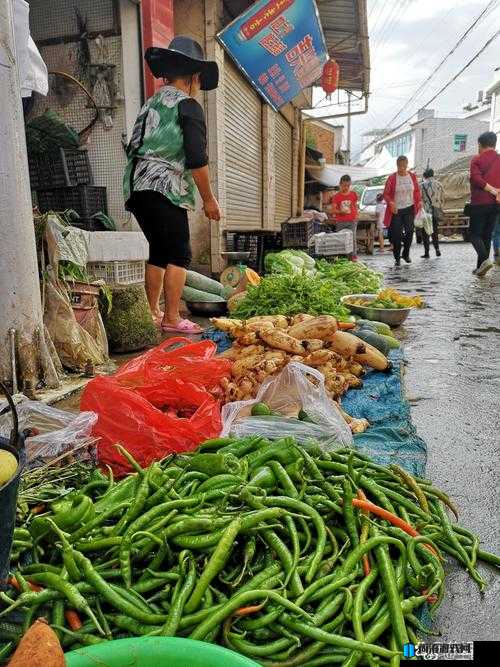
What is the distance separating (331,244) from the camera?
1167cm

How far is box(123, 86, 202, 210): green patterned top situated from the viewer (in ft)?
16.4

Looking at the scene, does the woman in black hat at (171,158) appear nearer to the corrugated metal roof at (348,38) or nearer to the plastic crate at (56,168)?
the plastic crate at (56,168)

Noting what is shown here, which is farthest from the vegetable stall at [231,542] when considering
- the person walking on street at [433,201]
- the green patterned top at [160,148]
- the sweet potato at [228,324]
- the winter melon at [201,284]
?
the person walking on street at [433,201]

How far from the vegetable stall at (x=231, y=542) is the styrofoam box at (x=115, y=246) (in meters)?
2.23

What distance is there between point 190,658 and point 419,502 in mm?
1383

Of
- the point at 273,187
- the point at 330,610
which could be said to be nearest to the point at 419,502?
the point at 330,610

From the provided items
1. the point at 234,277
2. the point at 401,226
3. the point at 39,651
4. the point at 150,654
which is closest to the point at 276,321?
the point at 234,277

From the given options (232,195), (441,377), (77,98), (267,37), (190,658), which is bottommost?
(441,377)

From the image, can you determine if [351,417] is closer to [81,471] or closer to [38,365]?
[81,471]

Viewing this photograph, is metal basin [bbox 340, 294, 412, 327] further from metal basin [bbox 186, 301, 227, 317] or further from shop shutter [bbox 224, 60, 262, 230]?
shop shutter [bbox 224, 60, 262, 230]

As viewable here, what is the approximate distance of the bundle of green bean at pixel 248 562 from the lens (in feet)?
4.91

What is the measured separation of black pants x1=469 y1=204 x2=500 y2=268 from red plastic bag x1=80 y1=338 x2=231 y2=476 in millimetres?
9143

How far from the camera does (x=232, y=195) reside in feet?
34.6

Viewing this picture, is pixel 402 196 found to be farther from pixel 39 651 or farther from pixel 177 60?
pixel 39 651
